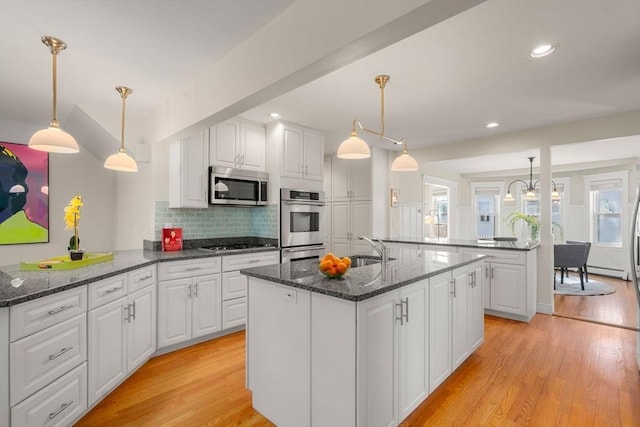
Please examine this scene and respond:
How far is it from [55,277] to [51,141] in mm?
845

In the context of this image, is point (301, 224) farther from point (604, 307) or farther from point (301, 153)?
point (604, 307)

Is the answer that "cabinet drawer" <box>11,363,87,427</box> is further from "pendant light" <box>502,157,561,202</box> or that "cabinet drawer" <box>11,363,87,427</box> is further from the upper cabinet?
"pendant light" <box>502,157,561,202</box>

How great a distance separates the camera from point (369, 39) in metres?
1.48

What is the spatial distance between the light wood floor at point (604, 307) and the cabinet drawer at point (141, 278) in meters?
4.80

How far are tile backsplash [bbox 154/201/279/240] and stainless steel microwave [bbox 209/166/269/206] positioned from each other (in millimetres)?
252

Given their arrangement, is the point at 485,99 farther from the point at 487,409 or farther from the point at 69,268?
the point at 69,268

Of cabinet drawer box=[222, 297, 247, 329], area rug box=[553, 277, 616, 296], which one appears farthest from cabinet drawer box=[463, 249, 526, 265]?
cabinet drawer box=[222, 297, 247, 329]

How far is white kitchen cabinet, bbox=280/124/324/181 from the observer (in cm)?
399

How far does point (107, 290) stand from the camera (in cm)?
221

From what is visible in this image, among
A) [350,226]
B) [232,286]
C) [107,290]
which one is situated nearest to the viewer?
[107,290]

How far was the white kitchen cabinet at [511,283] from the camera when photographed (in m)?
3.82

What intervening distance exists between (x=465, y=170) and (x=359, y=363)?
25.7 ft

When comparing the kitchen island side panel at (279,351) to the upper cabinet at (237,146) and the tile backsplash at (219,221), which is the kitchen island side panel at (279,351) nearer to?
the tile backsplash at (219,221)

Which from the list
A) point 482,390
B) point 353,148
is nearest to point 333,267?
point 353,148
